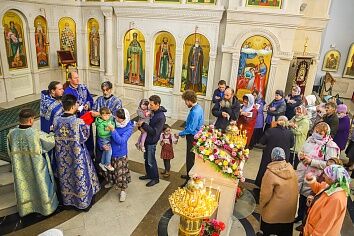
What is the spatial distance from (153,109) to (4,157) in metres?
2.64

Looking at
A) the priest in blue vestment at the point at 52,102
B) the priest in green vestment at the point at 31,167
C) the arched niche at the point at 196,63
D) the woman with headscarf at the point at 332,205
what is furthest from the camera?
the arched niche at the point at 196,63

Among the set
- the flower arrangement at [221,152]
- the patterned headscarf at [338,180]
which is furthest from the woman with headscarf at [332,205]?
the flower arrangement at [221,152]

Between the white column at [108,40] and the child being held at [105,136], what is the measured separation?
19.5 feet

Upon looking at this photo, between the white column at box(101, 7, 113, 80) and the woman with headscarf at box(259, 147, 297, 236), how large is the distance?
7.67 meters

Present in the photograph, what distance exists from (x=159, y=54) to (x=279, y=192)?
6.64m

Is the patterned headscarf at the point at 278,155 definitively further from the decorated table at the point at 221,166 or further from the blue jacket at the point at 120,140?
the blue jacket at the point at 120,140

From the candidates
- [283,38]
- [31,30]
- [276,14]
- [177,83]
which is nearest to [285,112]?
[283,38]

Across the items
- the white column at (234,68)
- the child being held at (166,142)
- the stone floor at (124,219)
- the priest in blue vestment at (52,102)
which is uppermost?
the white column at (234,68)

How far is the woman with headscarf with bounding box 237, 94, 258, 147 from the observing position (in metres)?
6.39

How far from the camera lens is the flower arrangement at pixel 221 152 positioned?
3439 mm

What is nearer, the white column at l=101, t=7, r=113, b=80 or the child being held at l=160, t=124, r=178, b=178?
the child being held at l=160, t=124, r=178, b=178

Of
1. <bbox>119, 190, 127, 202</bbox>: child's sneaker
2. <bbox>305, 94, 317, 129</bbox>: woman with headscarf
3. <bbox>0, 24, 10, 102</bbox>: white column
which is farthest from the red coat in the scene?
<bbox>0, 24, 10, 102</bbox>: white column

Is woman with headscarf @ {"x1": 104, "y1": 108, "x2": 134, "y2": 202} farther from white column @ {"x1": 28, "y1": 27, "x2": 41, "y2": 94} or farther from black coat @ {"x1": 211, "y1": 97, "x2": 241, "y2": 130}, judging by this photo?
white column @ {"x1": 28, "y1": 27, "x2": 41, "y2": 94}

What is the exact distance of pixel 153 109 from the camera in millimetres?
4625
